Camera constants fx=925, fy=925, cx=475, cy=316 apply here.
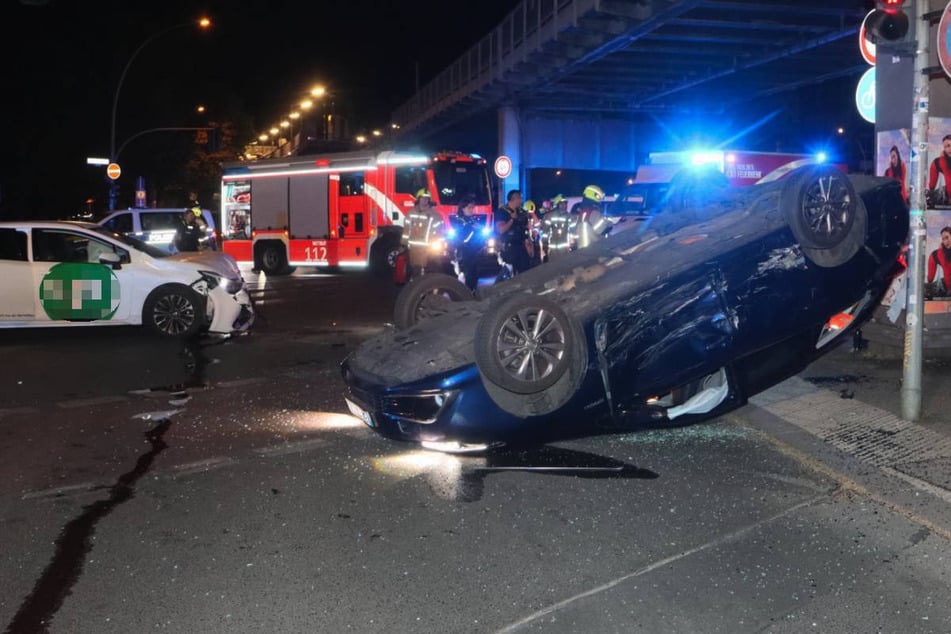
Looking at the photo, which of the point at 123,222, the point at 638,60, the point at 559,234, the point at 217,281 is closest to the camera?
the point at 217,281

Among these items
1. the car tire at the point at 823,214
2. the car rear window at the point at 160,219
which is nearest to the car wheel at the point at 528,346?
the car tire at the point at 823,214

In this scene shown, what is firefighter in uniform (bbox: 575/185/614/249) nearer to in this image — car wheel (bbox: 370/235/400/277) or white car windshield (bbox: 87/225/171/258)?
white car windshield (bbox: 87/225/171/258)

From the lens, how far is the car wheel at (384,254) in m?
22.8

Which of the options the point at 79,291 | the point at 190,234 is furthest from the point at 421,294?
the point at 190,234

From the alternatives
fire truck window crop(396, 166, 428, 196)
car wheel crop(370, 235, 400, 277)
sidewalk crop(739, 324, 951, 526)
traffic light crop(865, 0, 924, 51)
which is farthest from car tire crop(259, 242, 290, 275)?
traffic light crop(865, 0, 924, 51)

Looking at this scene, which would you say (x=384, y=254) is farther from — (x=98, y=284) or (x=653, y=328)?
(x=653, y=328)

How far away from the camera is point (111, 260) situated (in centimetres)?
1148

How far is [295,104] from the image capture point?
6719 cm

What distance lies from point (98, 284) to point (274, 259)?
44.8 ft

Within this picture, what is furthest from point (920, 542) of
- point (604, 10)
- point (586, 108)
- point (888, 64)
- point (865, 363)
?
point (586, 108)

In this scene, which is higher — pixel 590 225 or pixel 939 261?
pixel 590 225

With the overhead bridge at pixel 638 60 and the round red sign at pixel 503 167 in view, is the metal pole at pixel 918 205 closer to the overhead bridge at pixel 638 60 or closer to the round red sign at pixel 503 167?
the overhead bridge at pixel 638 60

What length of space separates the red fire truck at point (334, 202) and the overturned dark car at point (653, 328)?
1474 cm

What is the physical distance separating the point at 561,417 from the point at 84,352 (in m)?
7.30
